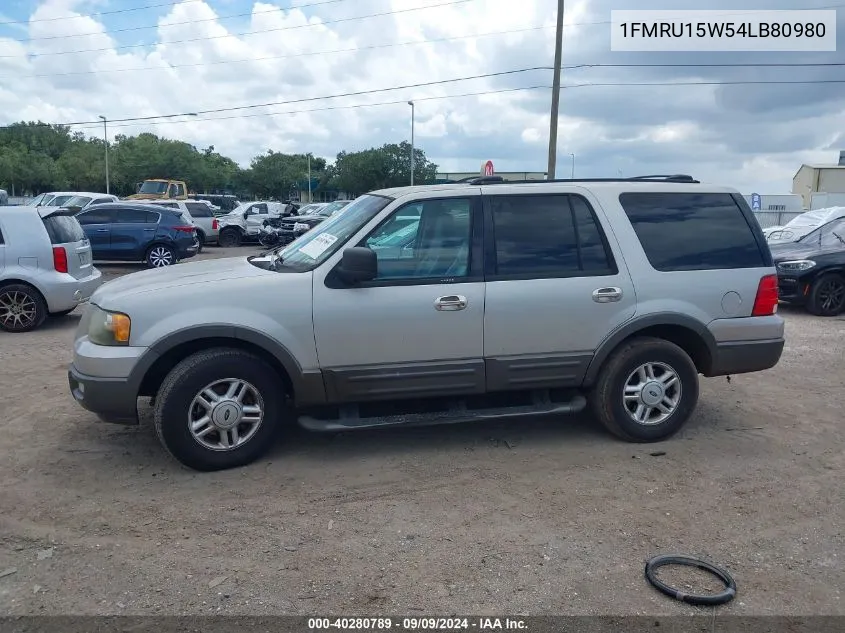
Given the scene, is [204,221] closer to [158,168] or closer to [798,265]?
[798,265]

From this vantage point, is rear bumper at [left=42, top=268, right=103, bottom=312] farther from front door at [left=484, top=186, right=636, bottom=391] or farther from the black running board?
front door at [left=484, top=186, right=636, bottom=391]

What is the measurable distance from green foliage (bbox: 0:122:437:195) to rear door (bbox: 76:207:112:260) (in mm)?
35122

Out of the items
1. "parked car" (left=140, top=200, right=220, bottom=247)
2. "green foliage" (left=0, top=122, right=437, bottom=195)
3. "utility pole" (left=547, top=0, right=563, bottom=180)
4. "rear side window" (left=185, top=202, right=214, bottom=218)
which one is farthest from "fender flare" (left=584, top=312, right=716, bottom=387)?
"green foliage" (left=0, top=122, right=437, bottom=195)

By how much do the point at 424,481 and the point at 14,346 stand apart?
20.9 feet

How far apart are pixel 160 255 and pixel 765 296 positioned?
14745 mm

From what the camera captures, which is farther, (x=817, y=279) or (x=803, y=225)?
(x=803, y=225)

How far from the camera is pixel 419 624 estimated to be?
A: 3.08 m

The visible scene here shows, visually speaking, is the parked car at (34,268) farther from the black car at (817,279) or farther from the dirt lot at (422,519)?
the black car at (817,279)

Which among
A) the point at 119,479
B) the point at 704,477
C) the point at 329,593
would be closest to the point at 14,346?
the point at 119,479

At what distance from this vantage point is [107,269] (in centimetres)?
1738

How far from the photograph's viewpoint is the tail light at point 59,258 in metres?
9.30

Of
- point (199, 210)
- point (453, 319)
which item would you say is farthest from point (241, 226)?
point (453, 319)

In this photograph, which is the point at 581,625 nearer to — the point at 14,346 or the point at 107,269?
the point at 14,346

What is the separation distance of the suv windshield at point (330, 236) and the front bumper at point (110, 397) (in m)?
1.32
